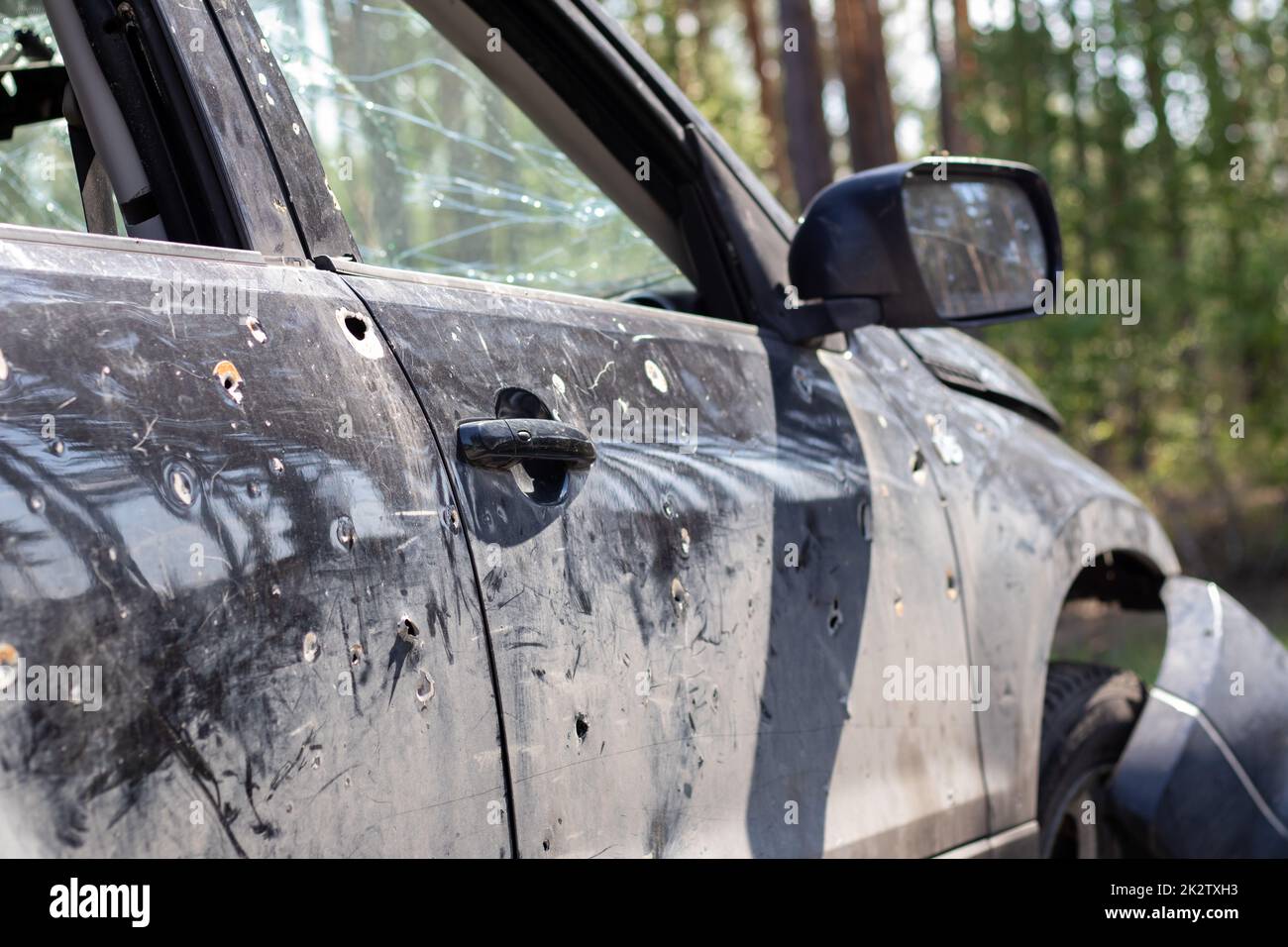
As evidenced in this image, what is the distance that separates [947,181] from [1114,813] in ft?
4.28

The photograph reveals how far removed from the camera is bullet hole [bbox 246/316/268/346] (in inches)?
51.3

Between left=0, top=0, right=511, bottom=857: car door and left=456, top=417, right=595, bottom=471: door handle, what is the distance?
5 cm

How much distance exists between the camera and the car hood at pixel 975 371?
2535 mm

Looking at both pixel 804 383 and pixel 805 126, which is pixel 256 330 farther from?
pixel 805 126

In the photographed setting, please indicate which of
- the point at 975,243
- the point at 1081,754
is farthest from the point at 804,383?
the point at 1081,754

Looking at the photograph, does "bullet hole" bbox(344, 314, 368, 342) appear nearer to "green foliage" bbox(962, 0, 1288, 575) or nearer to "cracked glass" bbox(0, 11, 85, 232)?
"cracked glass" bbox(0, 11, 85, 232)

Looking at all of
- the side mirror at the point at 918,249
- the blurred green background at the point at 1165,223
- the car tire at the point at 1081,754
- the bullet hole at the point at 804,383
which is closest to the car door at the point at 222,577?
the bullet hole at the point at 804,383

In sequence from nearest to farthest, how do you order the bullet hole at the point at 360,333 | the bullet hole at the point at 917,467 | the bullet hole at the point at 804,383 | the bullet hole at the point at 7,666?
the bullet hole at the point at 7,666 → the bullet hole at the point at 360,333 → the bullet hole at the point at 804,383 → the bullet hole at the point at 917,467

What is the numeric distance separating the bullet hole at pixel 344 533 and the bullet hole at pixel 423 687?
146 mm

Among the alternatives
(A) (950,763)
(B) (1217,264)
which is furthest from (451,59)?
(B) (1217,264)

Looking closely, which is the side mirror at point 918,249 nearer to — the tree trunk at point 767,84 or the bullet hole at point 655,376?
the bullet hole at point 655,376

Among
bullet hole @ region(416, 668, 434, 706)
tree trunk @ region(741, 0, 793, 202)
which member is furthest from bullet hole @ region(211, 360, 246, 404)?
tree trunk @ region(741, 0, 793, 202)

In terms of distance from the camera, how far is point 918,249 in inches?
84.0
